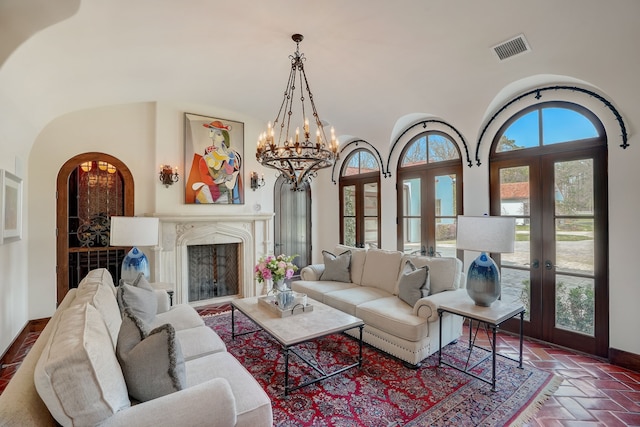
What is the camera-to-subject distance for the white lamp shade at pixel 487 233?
9.06 ft

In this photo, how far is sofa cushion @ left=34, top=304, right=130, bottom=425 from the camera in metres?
1.21

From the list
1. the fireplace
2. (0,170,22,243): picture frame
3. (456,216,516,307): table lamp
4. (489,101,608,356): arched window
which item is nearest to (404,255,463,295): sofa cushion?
(456,216,516,307): table lamp

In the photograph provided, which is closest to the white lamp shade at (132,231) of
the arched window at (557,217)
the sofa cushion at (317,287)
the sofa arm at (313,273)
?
the sofa cushion at (317,287)

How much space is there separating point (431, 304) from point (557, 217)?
5.99ft

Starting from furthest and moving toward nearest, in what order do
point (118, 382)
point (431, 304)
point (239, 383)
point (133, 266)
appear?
1. point (133, 266)
2. point (431, 304)
3. point (239, 383)
4. point (118, 382)

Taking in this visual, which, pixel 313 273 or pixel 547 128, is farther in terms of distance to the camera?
pixel 313 273

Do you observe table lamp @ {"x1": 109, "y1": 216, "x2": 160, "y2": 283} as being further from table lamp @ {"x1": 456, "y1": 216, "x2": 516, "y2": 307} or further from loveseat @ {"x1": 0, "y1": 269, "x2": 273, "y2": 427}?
table lamp @ {"x1": 456, "y1": 216, "x2": 516, "y2": 307}

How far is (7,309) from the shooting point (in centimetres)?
322

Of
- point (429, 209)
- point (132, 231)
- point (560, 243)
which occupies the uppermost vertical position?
point (429, 209)

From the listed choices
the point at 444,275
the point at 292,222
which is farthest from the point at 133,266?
the point at 444,275

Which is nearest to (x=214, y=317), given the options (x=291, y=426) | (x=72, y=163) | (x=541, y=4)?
(x=291, y=426)

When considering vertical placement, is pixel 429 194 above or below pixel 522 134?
below

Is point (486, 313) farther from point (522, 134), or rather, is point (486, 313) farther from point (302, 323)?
point (522, 134)

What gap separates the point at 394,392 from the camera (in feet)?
8.38
